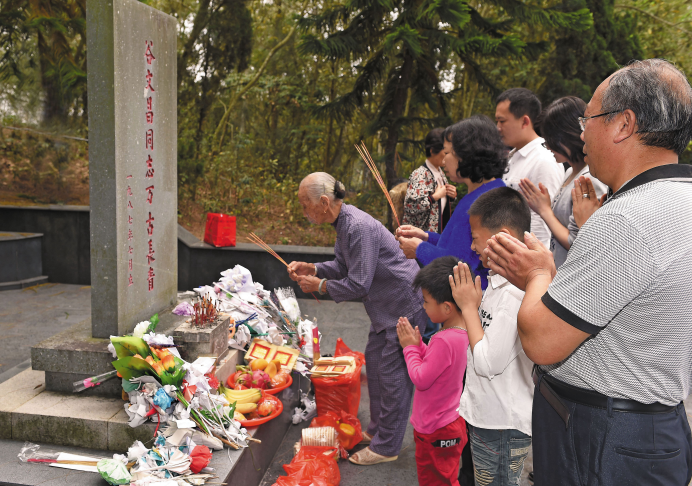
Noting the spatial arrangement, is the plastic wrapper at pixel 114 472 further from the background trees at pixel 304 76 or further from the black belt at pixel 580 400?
the background trees at pixel 304 76

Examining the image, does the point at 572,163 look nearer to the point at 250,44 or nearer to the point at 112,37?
the point at 112,37

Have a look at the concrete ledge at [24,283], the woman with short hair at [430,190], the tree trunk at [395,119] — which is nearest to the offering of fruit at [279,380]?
the woman with short hair at [430,190]

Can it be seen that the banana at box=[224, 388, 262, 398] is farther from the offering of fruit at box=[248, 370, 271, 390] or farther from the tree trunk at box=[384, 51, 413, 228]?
the tree trunk at box=[384, 51, 413, 228]

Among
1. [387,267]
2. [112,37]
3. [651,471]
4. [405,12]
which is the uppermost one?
[405,12]

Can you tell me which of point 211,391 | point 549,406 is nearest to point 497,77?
point 211,391

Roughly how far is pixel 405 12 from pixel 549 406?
5.41 m

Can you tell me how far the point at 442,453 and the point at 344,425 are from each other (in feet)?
2.96

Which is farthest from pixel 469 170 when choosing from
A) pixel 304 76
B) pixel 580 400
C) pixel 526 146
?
pixel 304 76

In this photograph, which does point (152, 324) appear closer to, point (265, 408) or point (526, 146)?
point (265, 408)

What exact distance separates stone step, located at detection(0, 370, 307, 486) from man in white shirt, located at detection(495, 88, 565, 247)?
6.02ft

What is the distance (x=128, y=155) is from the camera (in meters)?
2.73

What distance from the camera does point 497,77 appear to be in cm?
909

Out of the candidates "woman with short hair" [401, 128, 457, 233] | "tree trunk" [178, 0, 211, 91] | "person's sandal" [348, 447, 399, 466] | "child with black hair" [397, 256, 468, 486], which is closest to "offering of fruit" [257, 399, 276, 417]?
"person's sandal" [348, 447, 399, 466]

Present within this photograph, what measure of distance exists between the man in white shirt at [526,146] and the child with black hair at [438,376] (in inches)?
31.2
